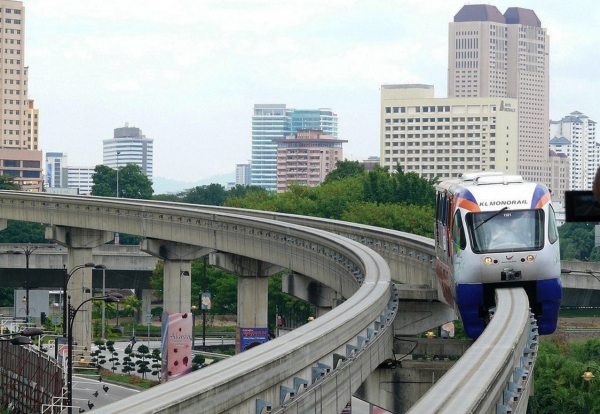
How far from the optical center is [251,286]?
7644 centimetres

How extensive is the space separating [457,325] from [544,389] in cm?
3257

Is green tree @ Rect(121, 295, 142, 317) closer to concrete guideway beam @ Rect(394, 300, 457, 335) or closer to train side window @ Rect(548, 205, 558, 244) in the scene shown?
concrete guideway beam @ Rect(394, 300, 457, 335)

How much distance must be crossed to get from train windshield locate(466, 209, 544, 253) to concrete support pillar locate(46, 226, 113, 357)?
54.3 metres

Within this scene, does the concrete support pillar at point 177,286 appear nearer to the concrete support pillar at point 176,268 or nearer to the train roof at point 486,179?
the concrete support pillar at point 176,268

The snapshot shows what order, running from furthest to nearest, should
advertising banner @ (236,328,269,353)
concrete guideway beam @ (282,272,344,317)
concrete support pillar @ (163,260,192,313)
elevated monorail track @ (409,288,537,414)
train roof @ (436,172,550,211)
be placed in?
concrete support pillar @ (163,260,192,313) → concrete guideway beam @ (282,272,344,317) → advertising banner @ (236,328,269,353) → train roof @ (436,172,550,211) → elevated monorail track @ (409,288,537,414)

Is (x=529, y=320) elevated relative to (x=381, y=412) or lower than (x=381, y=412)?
elevated

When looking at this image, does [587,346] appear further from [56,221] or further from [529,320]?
[529,320]

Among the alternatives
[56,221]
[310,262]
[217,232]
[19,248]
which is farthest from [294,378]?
[19,248]

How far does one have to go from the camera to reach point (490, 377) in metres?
22.5

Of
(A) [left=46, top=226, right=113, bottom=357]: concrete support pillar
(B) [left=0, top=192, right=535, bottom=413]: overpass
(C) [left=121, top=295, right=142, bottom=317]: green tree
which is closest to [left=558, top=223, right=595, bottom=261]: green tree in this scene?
(C) [left=121, top=295, right=142, bottom=317]: green tree

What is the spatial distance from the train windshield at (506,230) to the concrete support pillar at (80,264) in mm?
54312

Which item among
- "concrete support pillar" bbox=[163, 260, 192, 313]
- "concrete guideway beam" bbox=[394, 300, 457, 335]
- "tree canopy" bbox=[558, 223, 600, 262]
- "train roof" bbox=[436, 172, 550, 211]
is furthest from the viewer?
"tree canopy" bbox=[558, 223, 600, 262]

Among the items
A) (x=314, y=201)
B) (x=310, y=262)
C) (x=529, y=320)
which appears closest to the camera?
(x=529, y=320)

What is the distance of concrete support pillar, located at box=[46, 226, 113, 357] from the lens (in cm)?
8856
